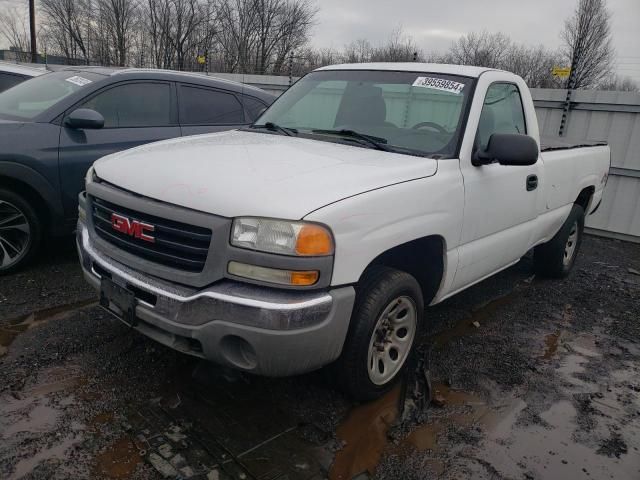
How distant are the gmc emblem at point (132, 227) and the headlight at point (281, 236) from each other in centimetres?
52

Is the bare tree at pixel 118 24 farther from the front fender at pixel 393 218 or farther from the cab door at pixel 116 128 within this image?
the front fender at pixel 393 218

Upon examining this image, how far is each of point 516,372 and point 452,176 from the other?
4.91ft

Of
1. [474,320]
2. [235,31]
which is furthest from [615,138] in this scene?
[235,31]

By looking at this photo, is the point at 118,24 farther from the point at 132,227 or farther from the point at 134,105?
the point at 132,227

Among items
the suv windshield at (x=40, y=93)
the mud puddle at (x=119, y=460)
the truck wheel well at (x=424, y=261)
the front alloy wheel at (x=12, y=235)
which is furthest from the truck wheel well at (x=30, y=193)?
the truck wheel well at (x=424, y=261)

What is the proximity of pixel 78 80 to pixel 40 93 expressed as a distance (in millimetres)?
385

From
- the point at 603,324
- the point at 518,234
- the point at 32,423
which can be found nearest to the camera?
the point at 32,423

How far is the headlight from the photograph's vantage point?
7.64ft

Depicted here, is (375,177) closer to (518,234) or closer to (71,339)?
(518,234)

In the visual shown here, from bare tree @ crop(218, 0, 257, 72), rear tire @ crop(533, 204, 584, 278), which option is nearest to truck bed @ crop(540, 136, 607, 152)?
rear tire @ crop(533, 204, 584, 278)

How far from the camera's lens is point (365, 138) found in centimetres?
344

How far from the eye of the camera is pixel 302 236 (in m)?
2.33

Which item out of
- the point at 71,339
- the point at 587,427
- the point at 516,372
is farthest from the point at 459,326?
the point at 71,339

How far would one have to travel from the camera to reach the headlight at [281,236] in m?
2.33
